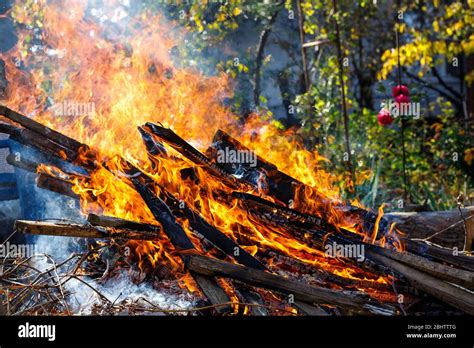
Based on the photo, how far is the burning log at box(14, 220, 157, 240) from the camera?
4363 mm

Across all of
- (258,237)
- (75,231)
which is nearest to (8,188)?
(75,231)

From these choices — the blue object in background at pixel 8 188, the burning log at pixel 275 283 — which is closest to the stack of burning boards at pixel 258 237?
the burning log at pixel 275 283

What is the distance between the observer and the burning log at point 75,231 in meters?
4.36

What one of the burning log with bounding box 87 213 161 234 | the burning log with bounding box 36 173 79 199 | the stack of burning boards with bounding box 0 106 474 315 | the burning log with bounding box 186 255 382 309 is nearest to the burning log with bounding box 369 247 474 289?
the stack of burning boards with bounding box 0 106 474 315

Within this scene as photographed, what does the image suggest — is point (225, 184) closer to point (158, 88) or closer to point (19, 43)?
point (158, 88)

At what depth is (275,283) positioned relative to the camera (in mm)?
4340

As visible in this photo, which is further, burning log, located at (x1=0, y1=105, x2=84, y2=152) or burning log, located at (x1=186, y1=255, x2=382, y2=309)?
burning log, located at (x1=0, y1=105, x2=84, y2=152)

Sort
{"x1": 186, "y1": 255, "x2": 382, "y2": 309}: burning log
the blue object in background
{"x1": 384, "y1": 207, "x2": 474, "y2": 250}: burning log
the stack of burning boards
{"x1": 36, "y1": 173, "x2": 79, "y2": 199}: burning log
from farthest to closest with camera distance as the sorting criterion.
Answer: the blue object in background < {"x1": 384, "y1": 207, "x2": 474, "y2": 250}: burning log < {"x1": 36, "y1": 173, "x2": 79, "y2": 199}: burning log < the stack of burning boards < {"x1": 186, "y1": 255, "x2": 382, "y2": 309}: burning log

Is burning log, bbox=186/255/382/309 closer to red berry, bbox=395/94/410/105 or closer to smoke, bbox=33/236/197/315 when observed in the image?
smoke, bbox=33/236/197/315

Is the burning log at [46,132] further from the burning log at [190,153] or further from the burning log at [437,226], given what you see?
the burning log at [437,226]

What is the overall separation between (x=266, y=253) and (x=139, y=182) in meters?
1.11

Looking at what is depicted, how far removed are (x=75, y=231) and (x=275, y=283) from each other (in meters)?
1.44

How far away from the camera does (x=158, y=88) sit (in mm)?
6875

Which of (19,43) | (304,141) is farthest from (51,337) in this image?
(304,141)
